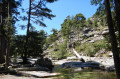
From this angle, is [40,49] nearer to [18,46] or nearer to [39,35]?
[39,35]

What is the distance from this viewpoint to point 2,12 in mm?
13664

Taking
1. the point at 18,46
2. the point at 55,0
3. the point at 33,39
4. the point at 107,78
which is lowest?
the point at 107,78

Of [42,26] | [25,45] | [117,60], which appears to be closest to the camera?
[117,60]

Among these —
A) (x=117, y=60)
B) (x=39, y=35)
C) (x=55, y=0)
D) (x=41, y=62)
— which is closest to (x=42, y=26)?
(x=39, y=35)

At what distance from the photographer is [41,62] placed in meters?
14.0

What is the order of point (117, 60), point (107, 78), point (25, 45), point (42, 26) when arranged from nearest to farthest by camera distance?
point (117, 60) → point (107, 78) → point (25, 45) → point (42, 26)

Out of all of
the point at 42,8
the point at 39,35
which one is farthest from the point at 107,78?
the point at 42,8

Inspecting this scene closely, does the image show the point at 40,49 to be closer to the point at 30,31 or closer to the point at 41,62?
the point at 41,62

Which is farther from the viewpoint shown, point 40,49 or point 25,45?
point 40,49

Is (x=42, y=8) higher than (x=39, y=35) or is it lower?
higher

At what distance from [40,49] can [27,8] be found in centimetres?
595

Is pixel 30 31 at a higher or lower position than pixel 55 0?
lower

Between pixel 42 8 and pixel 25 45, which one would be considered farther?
pixel 42 8

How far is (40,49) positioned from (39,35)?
6.18 ft
